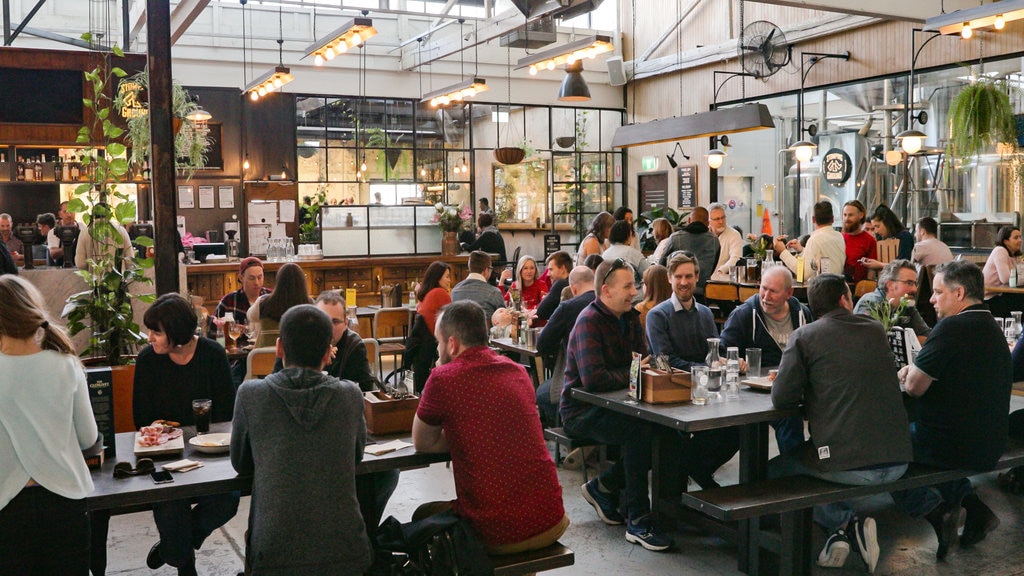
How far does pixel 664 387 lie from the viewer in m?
3.99

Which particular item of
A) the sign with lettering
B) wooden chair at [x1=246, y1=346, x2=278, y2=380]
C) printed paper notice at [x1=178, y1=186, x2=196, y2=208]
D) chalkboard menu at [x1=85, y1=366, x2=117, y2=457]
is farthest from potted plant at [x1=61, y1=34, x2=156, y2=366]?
the sign with lettering

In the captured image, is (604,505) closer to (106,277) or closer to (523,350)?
(523,350)

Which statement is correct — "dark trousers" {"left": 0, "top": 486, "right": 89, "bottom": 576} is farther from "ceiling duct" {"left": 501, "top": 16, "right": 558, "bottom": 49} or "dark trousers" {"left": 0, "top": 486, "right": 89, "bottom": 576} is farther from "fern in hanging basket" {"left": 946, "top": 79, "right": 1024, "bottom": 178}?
"fern in hanging basket" {"left": 946, "top": 79, "right": 1024, "bottom": 178}

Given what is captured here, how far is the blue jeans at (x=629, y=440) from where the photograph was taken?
4.39 metres

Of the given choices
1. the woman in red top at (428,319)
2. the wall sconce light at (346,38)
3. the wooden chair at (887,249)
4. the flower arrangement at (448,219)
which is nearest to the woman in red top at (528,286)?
the woman in red top at (428,319)

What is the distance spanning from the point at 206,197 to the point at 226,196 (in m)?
0.30

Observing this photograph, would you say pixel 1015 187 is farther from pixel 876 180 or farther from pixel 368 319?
pixel 368 319

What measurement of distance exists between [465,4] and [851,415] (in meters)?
13.4

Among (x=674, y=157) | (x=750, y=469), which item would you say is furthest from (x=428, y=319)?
(x=674, y=157)

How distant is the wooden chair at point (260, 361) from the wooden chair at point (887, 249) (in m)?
6.39

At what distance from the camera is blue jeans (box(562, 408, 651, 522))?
14.4ft

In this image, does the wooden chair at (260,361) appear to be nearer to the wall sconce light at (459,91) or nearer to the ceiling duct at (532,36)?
the ceiling duct at (532,36)

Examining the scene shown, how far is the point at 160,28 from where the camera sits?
198 inches

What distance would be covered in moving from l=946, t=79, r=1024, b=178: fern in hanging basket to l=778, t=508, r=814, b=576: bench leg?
270 inches
